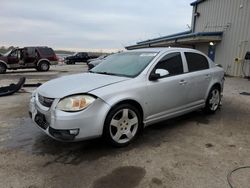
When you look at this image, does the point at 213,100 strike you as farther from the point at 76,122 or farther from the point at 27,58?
the point at 27,58

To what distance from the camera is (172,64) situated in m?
5.00

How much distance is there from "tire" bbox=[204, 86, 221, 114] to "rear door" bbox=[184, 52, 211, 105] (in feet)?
1.01

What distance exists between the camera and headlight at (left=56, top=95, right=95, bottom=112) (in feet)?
11.9

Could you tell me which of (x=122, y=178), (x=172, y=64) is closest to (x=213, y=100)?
(x=172, y=64)

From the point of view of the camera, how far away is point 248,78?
1473 centimetres

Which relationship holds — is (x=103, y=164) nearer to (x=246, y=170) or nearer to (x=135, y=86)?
(x=135, y=86)

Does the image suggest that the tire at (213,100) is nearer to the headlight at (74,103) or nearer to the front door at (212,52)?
the headlight at (74,103)

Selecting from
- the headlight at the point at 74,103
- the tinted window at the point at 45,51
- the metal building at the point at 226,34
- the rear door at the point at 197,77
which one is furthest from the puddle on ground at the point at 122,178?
the tinted window at the point at 45,51

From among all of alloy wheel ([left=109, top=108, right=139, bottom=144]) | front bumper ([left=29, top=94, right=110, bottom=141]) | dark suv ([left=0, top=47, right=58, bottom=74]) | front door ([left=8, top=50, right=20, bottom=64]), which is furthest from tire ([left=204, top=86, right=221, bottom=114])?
front door ([left=8, top=50, right=20, bottom=64])

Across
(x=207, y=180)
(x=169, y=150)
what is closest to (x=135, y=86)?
(x=169, y=150)

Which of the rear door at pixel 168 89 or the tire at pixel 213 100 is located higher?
the rear door at pixel 168 89

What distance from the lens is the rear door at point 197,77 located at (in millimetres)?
5266

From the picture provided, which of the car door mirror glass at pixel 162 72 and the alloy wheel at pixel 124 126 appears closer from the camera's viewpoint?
the alloy wheel at pixel 124 126

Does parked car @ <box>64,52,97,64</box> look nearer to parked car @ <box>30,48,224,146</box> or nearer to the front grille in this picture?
parked car @ <box>30,48,224,146</box>
